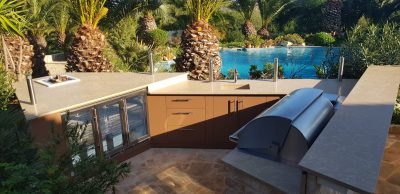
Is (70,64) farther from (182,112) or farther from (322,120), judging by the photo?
(322,120)

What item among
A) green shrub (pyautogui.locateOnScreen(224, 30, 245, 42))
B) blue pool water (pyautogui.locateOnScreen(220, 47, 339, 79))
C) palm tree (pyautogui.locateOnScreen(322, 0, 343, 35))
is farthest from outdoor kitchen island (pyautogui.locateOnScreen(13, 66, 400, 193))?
palm tree (pyautogui.locateOnScreen(322, 0, 343, 35))

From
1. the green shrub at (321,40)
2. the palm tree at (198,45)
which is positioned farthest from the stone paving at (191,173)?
the green shrub at (321,40)

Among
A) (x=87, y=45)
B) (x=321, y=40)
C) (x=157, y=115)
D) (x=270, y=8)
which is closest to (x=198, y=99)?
(x=157, y=115)

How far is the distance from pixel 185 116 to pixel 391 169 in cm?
396

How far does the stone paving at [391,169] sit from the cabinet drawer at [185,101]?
3.45 meters

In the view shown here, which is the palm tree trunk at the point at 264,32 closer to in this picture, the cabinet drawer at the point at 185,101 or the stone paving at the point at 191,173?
the stone paving at the point at 191,173

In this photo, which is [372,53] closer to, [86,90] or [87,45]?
[86,90]

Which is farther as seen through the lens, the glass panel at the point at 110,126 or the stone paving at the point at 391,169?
the glass panel at the point at 110,126

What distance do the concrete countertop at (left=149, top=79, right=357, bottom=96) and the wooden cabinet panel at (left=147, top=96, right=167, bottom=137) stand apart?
6.3 inches

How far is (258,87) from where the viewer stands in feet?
21.3

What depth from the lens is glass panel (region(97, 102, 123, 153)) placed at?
569 cm

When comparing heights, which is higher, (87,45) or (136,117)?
(87,45)

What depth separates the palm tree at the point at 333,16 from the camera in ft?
→ 85.9

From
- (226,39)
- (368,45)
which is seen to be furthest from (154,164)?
(226,39)
